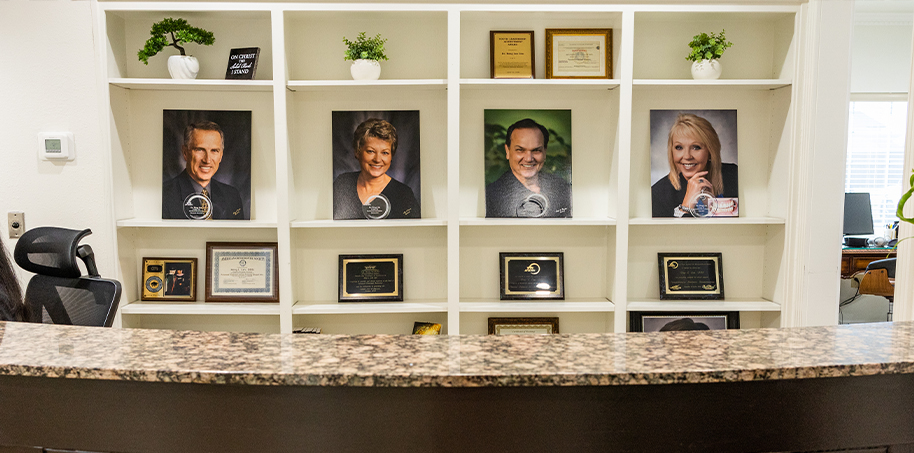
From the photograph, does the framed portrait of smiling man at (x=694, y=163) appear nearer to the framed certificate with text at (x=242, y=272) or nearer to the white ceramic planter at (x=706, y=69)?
the white ceramic planter at (x=706, y=69)

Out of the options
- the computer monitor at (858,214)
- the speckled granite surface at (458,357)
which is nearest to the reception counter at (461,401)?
the speckled granite surface at (458,357)

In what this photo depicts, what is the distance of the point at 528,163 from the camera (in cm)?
292

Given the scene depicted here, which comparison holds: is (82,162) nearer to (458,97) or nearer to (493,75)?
(458,97)

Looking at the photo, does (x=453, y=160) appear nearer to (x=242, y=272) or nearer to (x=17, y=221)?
(x=242, y=272)

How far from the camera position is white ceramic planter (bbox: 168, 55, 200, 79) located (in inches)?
106

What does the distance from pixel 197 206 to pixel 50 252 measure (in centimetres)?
86

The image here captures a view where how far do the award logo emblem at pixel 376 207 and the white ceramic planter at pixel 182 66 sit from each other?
1.01m

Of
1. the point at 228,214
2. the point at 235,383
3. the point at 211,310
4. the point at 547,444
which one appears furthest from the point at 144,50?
the point at 547,444

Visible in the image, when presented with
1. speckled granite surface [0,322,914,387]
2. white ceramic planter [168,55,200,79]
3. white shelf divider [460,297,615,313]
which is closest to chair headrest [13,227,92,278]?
white ceramic planter [168,55,200,79]

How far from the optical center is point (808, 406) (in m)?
0.89

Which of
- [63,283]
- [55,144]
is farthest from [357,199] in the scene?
[55,144]

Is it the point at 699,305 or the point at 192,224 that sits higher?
the point at 192,224

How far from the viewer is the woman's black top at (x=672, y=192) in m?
2.91

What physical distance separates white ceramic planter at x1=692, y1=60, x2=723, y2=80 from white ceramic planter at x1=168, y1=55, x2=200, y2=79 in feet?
7.84
